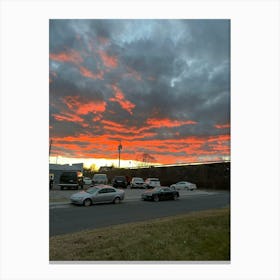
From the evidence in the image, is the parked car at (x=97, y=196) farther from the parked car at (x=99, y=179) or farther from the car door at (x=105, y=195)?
the parked car at (x=99, y=179)

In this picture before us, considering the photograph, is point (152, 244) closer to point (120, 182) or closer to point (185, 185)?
point (185, 185)

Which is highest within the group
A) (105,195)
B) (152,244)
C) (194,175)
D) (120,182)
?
(152,244)

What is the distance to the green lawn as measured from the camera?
4.74 meters

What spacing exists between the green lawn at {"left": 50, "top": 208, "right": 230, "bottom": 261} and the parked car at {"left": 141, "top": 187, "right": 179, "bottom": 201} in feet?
28.0

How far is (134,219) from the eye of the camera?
880cm

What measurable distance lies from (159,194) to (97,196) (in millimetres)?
3692

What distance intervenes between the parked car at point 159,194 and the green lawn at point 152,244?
8542mm

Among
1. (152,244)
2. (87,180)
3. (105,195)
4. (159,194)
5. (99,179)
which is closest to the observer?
(152,244)

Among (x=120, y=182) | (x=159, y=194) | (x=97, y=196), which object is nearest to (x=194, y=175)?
(x=159, y=194)

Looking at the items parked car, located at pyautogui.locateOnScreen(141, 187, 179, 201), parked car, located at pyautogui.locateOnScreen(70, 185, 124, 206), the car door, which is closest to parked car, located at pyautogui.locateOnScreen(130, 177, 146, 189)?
parked car, located at pyautogui.locateOnScreen(141, 187, 179, 201)

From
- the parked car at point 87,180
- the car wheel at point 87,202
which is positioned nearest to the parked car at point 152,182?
the parked car at point 87,180

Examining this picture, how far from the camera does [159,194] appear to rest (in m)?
14.8
